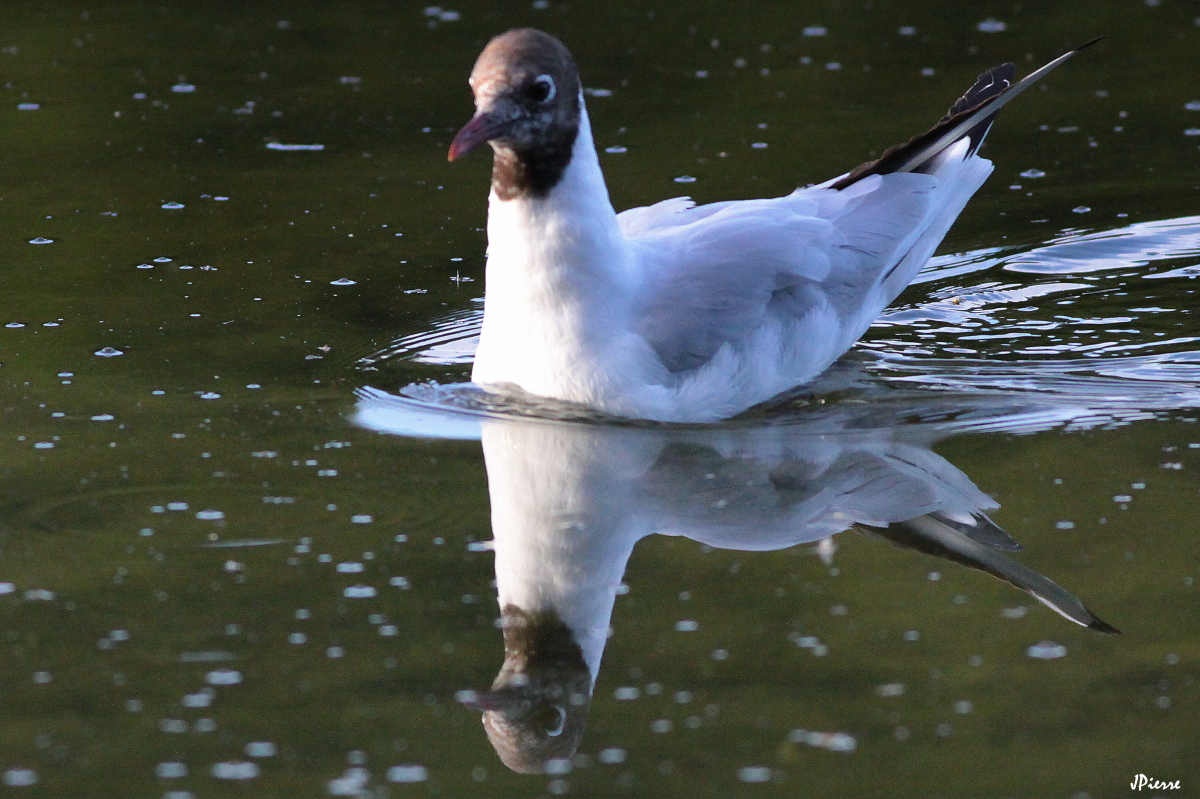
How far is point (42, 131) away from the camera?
8.80 metres

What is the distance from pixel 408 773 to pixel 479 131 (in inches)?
83.6

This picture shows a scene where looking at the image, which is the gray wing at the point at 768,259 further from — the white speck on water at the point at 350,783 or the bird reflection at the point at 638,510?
the white speck on water at the point at 350,783

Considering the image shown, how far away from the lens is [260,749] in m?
3.50

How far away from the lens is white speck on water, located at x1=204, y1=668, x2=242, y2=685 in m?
3.77

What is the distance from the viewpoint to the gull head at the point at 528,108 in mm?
4941

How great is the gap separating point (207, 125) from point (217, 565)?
503 centimetres

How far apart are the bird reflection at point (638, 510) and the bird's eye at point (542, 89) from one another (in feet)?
3.29

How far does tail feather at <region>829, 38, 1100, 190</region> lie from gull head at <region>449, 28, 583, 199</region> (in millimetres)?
1515

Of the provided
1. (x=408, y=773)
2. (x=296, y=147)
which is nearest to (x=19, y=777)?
(x=408, y=773)

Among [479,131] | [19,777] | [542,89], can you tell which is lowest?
[19,777]

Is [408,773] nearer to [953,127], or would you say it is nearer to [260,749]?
[260,749]

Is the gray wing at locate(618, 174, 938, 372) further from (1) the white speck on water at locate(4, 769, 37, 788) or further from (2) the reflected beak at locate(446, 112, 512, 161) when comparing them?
(1) the white speck on water at locate(4, 769, 37, 788)
